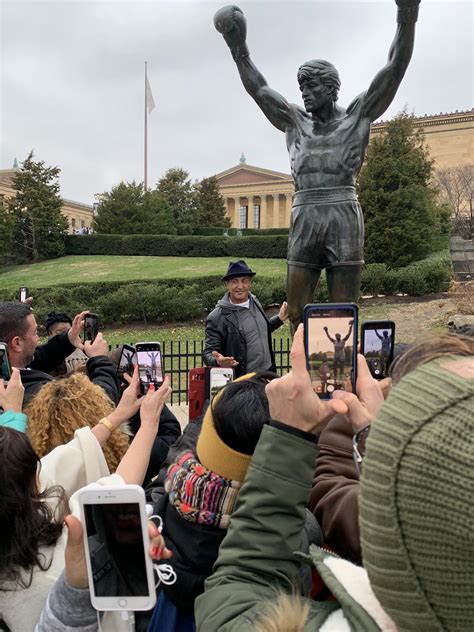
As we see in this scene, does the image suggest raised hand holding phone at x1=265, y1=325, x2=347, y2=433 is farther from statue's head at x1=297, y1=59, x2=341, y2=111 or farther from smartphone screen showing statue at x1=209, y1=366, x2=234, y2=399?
statue's head at x1=297, y1=59, x2=341, y2=111

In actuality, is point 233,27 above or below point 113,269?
above

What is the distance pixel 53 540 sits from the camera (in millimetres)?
1540

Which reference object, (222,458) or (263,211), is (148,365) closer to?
(222,458)

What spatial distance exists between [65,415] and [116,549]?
1196 millimetres

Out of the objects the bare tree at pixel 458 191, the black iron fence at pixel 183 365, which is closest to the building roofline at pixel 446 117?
the bare tree at pixel 458 191

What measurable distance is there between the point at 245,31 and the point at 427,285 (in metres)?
14.9

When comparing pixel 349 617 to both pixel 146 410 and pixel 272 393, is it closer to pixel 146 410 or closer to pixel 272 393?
pixel 272 393

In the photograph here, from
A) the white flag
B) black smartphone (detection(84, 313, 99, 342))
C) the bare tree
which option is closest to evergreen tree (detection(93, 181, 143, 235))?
the white flag

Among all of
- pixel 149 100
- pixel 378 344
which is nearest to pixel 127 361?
pixel 378 344

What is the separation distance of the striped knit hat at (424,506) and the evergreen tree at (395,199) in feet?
65.0

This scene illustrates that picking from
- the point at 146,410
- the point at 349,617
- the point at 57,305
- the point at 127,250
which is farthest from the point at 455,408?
the point at 127,250

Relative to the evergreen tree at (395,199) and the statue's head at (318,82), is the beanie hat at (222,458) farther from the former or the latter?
the evergreen tree at (395,199)

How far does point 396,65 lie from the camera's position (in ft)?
13.2

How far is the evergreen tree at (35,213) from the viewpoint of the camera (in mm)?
31891
